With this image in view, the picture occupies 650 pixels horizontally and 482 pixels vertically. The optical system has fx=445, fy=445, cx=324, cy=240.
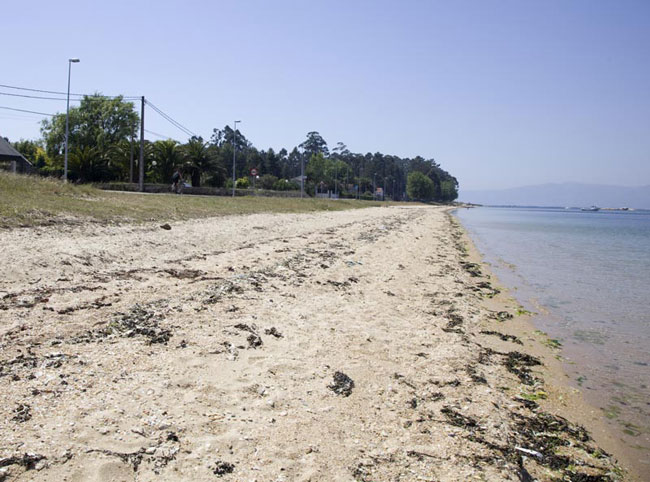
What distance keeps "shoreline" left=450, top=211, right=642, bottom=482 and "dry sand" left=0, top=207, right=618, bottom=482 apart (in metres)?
0.19

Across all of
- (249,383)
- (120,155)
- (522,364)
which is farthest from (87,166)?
(522,364)

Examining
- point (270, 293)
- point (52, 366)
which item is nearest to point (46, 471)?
point (52, 366)

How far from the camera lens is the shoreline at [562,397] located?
4238 mm

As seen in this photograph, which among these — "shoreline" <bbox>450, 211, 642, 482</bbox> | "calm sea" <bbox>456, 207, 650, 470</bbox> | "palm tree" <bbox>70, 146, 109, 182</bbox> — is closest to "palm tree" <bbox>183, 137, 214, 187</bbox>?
"palm tree" <bbox>70, 146, 109, 182</bbox>

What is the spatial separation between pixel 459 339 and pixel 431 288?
156 inches

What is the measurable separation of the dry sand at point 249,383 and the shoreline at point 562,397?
0.63 ft

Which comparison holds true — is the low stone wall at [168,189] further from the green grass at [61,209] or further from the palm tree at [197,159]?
the green grass at [61,209]

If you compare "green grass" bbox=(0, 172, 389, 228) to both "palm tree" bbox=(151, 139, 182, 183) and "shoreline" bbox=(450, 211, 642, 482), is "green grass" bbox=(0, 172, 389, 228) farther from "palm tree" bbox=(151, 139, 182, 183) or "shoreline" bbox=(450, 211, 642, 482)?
"palm tree" bbox=(151, 139, 182, 183)

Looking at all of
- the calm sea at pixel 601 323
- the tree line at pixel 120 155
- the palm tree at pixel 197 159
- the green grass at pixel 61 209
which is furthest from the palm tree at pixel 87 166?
the calm sea at pixel 601 323

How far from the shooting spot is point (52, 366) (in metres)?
4.09

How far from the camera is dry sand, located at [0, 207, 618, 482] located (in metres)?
3.14

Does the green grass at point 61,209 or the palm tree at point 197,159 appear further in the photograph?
the palm tree at point 197,159

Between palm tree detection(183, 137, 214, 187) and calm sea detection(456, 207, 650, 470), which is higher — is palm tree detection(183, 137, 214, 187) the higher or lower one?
the higher one

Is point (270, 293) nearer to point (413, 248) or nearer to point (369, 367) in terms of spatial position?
point (369, 367)
